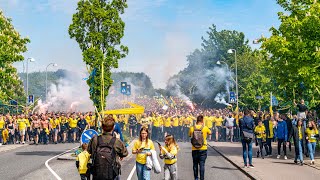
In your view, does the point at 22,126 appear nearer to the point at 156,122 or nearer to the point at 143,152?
the point at 156,122

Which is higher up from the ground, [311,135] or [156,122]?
[156,122]

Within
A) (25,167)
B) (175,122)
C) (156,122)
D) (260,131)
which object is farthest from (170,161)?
(175,122)

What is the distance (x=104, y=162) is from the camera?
7969mm

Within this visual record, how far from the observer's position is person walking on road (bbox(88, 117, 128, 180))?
7.97 metres

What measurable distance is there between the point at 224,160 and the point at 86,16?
29.0 feet

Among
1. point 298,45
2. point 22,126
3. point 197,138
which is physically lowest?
point 197,138

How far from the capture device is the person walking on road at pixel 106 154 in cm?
797

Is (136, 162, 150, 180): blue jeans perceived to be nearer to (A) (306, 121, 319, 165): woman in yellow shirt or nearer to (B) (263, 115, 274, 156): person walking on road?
(A) (306, 121, 319, 165): woman in yellow shirt

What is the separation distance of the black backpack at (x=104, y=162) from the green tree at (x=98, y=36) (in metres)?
15.1

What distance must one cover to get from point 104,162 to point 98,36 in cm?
1579

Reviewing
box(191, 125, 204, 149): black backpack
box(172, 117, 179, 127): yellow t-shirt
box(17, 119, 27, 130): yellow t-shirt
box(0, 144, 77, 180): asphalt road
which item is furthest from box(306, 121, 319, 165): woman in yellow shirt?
box(17, 119, 27, 130): yellow t-shirt

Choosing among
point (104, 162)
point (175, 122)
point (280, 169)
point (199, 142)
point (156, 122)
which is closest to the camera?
point (104, 162)

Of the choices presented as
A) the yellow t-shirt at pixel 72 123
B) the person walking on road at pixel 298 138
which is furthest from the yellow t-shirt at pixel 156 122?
the person walking on road at pixel 298 138

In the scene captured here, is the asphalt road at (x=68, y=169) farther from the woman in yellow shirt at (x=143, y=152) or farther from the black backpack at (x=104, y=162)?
the black backpack at (x=104, y=162)
